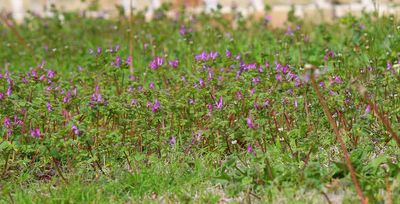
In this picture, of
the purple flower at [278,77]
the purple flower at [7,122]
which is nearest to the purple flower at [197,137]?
the purple flower at [278,77]

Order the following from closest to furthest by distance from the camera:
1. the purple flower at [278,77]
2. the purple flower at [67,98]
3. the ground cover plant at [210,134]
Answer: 1. the ground cover plant at [210,134]
2. the purple flower at [67,98]
3. the purple flower at [278,77]

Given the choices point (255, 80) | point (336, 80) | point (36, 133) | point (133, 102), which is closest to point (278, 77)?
point (255, 80)

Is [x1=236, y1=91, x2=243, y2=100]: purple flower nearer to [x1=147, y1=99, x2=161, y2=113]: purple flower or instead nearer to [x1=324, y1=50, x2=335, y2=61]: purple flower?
[x1=147, y1=99, x2=161, y2=113]: purple flower

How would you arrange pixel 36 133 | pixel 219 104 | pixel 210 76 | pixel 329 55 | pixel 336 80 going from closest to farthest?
pixel 36 133, pixel 219 104, pixel 336 80, pixel 210 76, pixel 329 55

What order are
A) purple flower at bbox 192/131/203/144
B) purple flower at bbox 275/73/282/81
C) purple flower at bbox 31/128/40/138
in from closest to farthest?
1. purple flower at bbox 31/128/40/138
2. purple flower at bbox 192/131/203/144
3. purple flower at bbox 275/73/282/81

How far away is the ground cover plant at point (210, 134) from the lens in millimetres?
4395

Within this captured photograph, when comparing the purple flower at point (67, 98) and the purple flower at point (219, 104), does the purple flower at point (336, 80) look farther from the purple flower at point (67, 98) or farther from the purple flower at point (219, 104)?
the purple flower at point (67, 98)

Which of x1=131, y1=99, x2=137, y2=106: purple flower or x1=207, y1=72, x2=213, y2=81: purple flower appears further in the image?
x1=207, y1=72, x2=213, y2=81: purple flower

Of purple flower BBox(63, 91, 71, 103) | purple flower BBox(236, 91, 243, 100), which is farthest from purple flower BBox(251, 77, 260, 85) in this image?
purple flower BBox(63, 91, 71, 103)

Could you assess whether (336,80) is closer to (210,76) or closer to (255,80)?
(255,80)

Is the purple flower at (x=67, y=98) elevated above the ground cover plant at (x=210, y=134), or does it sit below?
above

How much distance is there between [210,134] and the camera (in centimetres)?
531

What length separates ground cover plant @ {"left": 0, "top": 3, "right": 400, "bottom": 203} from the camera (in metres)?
4.39

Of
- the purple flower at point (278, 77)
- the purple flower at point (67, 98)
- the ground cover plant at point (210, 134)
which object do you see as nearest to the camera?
the ground cover plant at point (210, 134)
